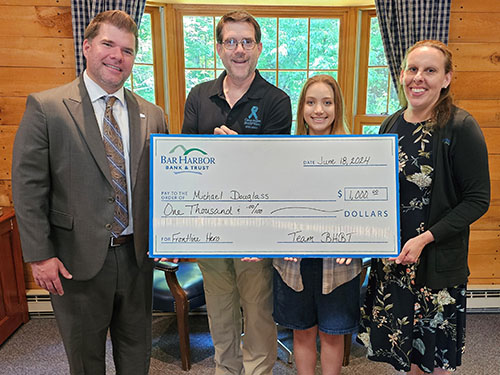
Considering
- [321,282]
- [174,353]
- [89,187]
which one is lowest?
[174,353]

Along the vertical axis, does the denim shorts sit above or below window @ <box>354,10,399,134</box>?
below

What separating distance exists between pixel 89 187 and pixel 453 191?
1.33 metres

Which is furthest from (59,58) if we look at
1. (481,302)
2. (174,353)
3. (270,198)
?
(481,302)

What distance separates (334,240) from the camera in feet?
4.77

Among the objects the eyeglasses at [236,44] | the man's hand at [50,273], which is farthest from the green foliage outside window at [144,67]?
the man's hand at [50,273]

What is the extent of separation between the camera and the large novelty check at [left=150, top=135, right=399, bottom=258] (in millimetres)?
1432

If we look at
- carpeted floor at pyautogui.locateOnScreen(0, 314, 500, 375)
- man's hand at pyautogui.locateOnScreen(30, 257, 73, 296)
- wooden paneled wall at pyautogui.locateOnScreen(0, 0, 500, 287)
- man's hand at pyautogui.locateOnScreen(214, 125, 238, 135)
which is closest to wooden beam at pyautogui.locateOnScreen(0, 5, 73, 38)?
wooden paneled wall at pyautogui.locateOnScreen(0, 0, 500, 287)

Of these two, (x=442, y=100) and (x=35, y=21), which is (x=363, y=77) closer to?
(x=442, y=100)

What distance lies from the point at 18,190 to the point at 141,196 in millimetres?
420

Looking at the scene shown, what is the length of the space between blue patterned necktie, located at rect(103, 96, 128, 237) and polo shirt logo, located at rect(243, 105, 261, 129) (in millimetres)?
515

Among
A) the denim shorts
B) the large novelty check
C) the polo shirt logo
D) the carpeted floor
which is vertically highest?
the polo shirt logo

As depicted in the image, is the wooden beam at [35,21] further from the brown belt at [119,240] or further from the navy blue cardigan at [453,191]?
the navy blue cardigan at [453,191]

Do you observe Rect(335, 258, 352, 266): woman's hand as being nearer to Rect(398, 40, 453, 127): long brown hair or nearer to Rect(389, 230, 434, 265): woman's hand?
Rect(389, 230, 434, 265): woman's hand

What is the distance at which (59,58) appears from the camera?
247 centimetres
